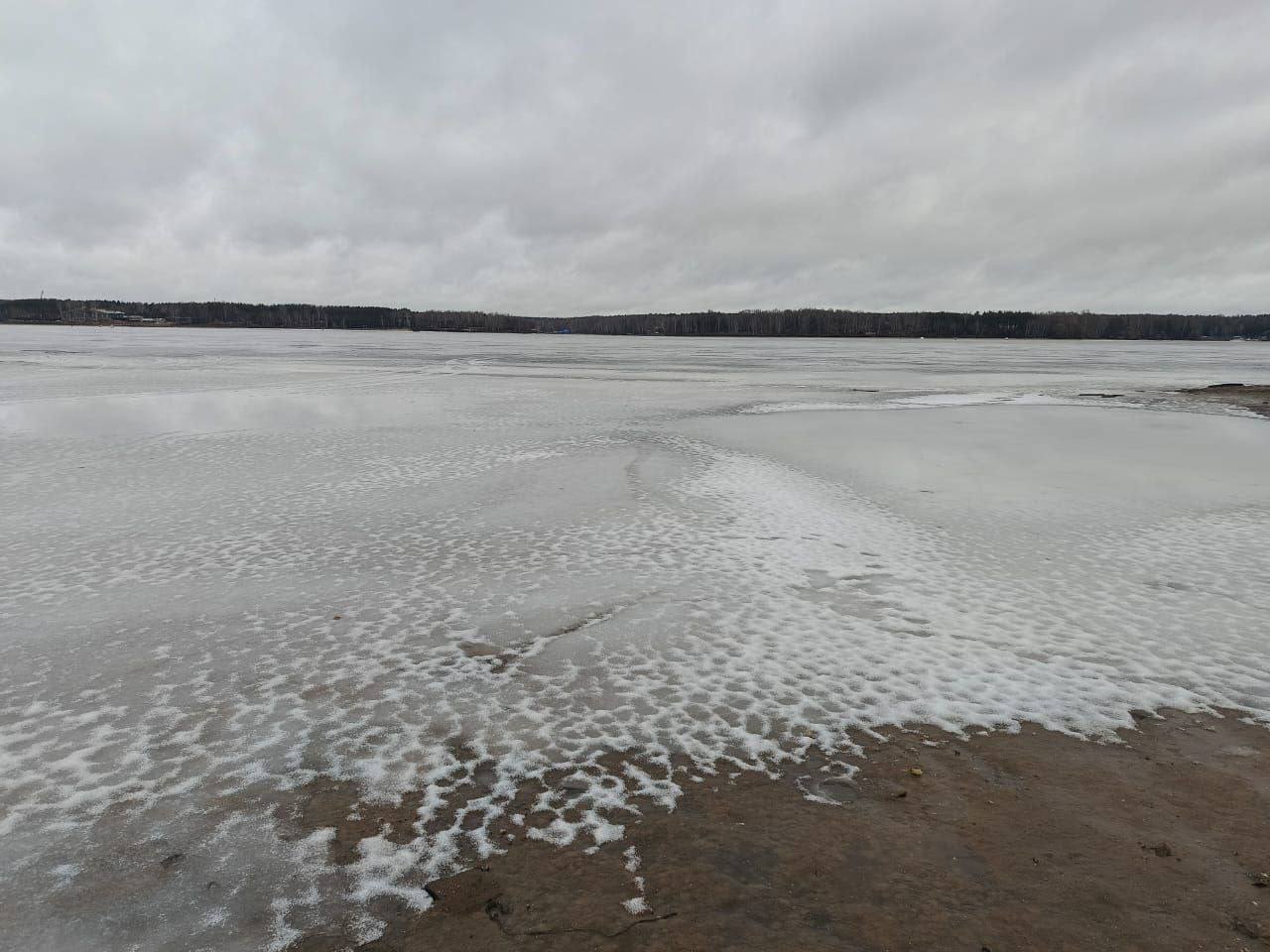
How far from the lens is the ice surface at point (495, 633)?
358cm

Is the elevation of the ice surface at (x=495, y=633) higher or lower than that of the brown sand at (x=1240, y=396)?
lower

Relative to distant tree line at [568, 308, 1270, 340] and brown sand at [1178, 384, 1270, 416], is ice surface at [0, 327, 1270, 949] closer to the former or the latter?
brown sand at [1178, 384, 1270, 416]

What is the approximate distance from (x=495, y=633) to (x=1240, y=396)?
106 feet

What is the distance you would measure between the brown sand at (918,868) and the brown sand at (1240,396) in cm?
2455

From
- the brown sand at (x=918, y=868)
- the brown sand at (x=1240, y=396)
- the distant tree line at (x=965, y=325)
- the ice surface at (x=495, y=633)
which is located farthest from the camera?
the distant tree line at (x=965, y=325)

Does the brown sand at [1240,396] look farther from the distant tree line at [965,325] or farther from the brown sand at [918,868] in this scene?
the distant tree line at [965,325]

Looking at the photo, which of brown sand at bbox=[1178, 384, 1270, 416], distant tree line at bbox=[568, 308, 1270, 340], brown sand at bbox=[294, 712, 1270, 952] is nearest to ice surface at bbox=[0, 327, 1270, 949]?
brown sand at bbox=[294, 712, 1270, 952]

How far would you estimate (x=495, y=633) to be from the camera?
19.7ft

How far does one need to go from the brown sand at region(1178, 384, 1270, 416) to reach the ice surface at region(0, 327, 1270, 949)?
48.3 ft

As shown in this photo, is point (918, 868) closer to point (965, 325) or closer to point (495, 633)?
point (495, 633)

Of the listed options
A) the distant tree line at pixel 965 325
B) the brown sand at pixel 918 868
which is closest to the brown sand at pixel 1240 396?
the brown sand at pixel 918 868

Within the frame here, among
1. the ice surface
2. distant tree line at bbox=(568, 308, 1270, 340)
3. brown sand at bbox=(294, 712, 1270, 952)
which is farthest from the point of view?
distant tree line at bbox=(568, 308, 1270, 340)

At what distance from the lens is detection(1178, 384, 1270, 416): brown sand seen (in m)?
24.2

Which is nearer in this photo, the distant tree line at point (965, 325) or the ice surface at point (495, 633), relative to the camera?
the ice surface at point (495, 633)
